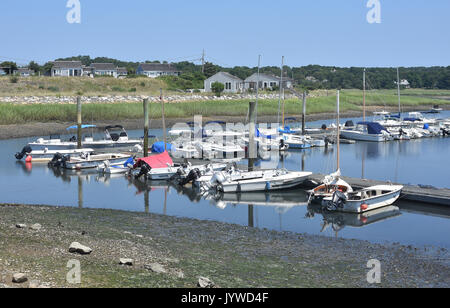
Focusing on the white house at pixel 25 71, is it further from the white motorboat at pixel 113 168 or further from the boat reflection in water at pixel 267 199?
the boat reflection in water at pixel 267 199

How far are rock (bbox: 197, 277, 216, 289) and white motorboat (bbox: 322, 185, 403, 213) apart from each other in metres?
12.9

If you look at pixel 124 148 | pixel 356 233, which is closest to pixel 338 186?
pixel 356 233

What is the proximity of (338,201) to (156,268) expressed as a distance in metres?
12.9

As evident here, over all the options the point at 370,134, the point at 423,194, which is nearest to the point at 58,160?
the point at 423,194

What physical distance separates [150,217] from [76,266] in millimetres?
9741

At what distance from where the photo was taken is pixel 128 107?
74.9m

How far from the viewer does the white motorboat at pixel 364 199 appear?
86.9 feet

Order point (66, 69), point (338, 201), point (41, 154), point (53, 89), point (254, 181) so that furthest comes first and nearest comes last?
point (66, 69)
point (53, 89)
point (41, 154)
point (254, 181)
point (338, 201)

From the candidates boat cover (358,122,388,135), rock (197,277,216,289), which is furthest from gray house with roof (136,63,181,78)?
rock (197,277,216,289)

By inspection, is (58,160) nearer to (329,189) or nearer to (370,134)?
(329,189)

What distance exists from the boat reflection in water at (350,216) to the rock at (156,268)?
9872 millimetres

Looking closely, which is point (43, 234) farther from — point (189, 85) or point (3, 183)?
point (189, 85)

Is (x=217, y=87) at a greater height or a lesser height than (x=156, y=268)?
greater

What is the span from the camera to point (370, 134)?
2344 inches
